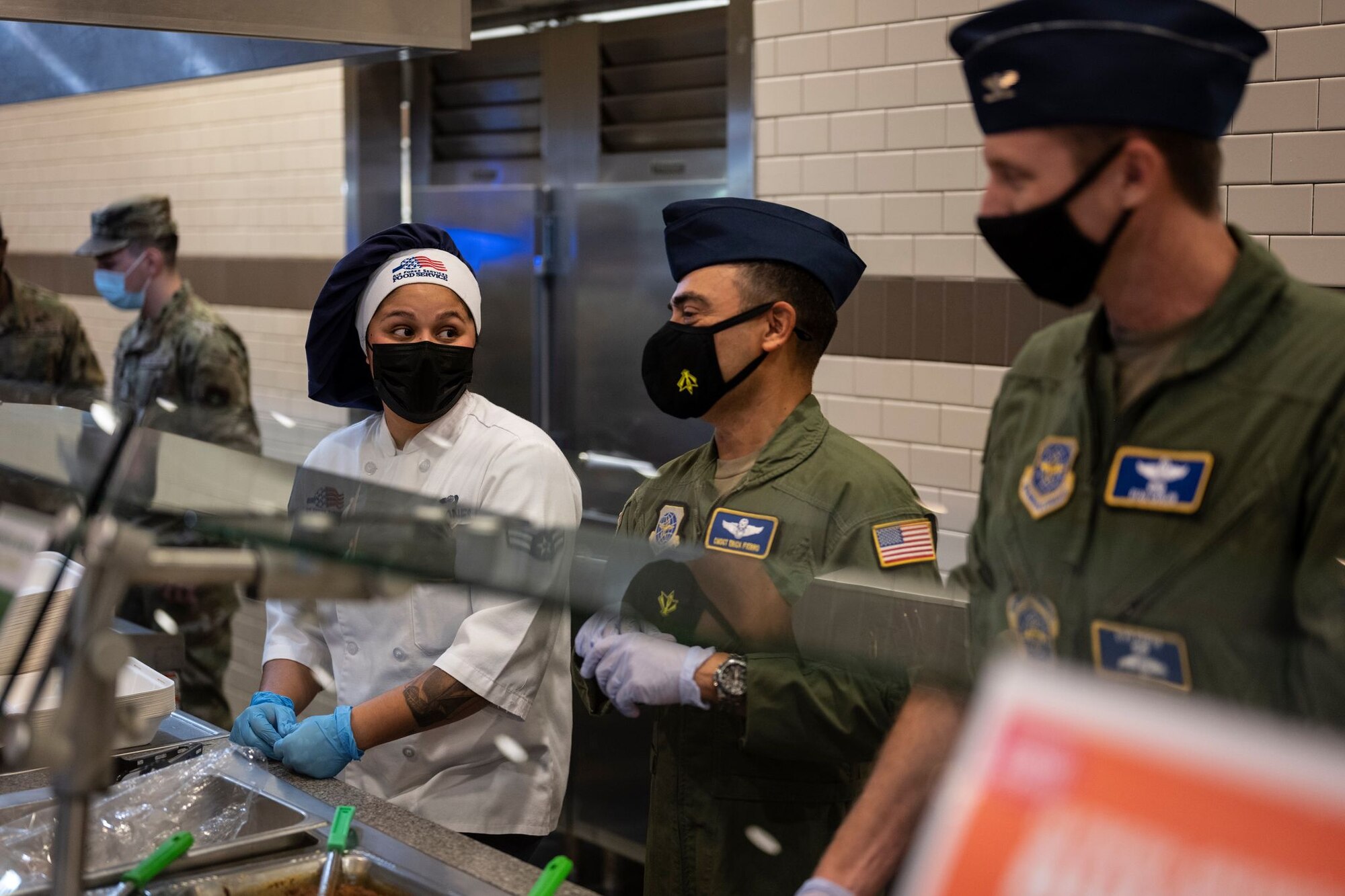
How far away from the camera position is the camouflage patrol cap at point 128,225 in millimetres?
4656

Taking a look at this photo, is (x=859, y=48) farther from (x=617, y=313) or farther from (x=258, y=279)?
(x=258, y=279)

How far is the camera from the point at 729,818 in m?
1.78

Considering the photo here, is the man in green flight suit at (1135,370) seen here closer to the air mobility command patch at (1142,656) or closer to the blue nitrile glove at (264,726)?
the air mobility command patch at (1142,656)

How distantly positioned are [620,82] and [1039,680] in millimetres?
3937

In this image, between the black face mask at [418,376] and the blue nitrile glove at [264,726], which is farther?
the black face mask at [418,376]

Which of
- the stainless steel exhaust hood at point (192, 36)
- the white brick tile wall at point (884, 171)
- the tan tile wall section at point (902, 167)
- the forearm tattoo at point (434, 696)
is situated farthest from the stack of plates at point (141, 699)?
the white brick tile wall at point (884, 171)

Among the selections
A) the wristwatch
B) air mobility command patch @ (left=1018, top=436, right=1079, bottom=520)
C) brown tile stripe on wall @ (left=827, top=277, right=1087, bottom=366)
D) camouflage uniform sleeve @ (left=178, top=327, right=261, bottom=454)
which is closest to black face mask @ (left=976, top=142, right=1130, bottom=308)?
air mobility command patch @ (left=1018, top=436, right=1079, bottom=520)

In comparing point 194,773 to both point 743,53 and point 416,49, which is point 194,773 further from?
point 743,53

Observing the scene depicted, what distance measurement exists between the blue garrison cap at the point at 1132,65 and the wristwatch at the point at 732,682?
0.56m

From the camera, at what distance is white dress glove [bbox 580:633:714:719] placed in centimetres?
115

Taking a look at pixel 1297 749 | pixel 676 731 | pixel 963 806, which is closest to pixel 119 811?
pixel 676 731

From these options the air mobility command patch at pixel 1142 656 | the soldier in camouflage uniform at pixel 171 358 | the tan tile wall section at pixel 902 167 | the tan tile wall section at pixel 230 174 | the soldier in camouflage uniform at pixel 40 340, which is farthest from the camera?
the tan tile wall section at pixel 230 174

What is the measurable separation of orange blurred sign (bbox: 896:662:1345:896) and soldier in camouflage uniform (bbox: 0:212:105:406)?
4876mm

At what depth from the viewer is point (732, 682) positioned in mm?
1307
